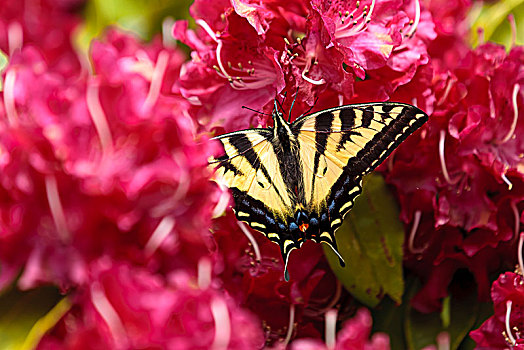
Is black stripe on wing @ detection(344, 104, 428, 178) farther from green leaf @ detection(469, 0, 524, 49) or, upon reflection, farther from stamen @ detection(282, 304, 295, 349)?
green leaf @ detection(469, 0, 524, 49)

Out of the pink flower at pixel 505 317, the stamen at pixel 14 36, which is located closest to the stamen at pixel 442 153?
the pink flower at pixel 505 317

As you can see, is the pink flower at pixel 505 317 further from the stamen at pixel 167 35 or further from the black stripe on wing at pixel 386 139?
the stamen at pixel 167 35

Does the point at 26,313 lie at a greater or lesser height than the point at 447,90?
lesser

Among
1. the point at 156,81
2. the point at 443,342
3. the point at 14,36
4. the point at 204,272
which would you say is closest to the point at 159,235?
the point at 204,272

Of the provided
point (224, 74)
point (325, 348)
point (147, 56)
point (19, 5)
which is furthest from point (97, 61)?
point (325, 348)

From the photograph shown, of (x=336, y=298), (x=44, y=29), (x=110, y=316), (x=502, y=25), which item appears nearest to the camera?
(x=110, y=316)

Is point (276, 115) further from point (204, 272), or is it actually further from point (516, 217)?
point (516, 217)

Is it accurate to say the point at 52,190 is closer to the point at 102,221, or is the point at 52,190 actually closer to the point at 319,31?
the point at 102,221
